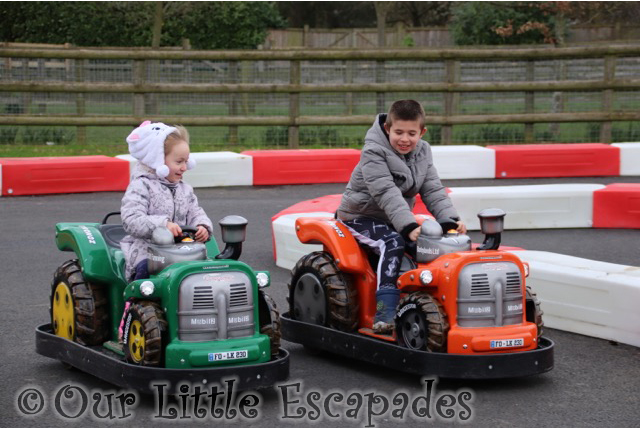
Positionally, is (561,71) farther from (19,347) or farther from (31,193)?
(19,347)

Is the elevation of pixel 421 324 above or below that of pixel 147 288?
below

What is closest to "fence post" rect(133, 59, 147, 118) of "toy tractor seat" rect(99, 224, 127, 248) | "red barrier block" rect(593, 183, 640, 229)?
"red barrier block" rect(593, 183, 640, 229)

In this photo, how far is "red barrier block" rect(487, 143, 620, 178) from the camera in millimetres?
13445

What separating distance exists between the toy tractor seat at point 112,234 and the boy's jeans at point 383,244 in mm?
1278

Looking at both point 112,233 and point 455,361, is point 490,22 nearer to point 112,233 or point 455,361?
point 112,233

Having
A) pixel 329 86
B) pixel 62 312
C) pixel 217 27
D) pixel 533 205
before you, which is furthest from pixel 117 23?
pixel 62 312

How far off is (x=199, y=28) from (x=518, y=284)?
2719 centimetres

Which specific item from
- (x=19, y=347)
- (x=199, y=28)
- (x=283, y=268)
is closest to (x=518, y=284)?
(x=19, y=347)

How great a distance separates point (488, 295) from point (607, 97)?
37.9 ft

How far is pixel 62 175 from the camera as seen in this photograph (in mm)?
11930

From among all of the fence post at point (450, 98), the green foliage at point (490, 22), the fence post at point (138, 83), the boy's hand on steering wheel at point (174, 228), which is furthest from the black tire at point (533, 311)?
the green foliage at point (490, 22)

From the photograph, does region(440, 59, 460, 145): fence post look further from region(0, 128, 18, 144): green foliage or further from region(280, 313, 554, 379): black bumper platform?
region(280, 313, 554, 379): black bumper platform

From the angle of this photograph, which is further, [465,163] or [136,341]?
[465,163]

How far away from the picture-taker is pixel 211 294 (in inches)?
187
